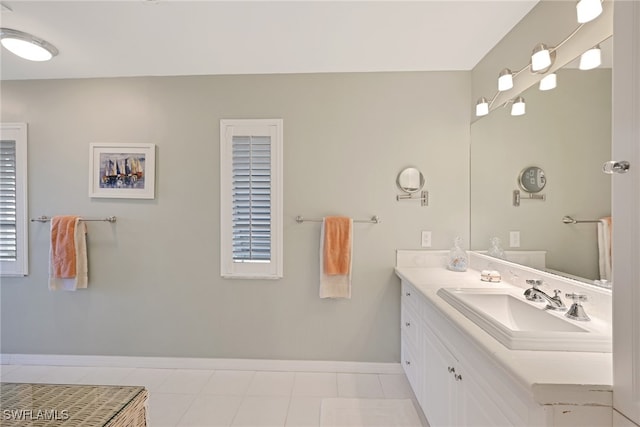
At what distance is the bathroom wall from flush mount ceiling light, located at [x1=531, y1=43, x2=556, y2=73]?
2.90ft

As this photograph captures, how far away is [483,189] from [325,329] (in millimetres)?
1668

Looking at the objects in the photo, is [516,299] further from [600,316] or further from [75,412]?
[75,412]

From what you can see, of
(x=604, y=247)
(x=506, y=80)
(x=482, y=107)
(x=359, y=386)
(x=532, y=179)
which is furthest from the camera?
(x=359, y=386)

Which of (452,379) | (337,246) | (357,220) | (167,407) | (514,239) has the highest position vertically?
(357,220)

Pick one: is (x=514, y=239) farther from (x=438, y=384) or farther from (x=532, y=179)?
(x=438, y=384)

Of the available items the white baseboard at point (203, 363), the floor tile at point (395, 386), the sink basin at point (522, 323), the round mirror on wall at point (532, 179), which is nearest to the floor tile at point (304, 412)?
the white baseboard at point (203, 363)

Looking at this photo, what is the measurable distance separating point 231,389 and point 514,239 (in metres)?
2.26

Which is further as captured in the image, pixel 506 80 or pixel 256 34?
pixel 256 34

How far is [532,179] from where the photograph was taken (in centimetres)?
172

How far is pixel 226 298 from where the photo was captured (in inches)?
99.0

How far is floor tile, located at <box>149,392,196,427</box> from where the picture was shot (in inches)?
75.7

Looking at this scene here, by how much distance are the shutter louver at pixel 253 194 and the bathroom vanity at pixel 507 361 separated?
3.92 ft

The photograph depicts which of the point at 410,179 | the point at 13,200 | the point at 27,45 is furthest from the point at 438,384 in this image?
the point at 13,200

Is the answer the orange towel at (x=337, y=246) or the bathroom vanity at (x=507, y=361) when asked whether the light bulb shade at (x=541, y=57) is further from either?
the orange towel at (x=337, y=246)
